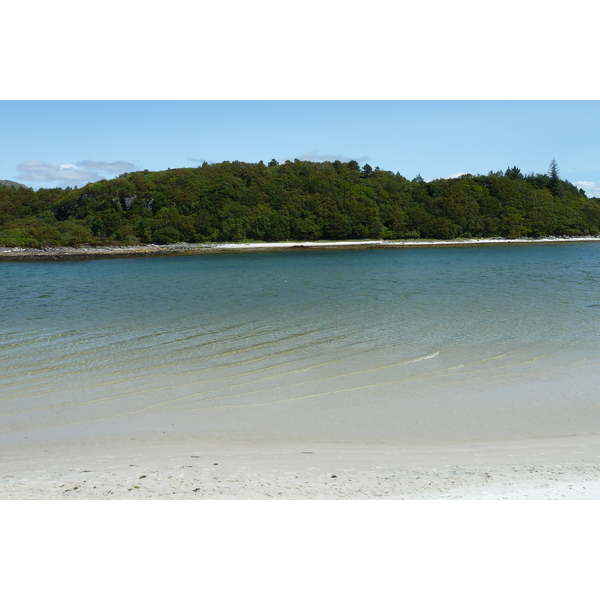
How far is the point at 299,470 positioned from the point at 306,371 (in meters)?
3.62

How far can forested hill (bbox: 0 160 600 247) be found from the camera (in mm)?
84500

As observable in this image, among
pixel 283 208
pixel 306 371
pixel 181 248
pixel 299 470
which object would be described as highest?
pixel 283 208

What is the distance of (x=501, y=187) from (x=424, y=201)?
56.6 feet

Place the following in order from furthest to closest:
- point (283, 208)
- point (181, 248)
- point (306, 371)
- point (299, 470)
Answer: point (283, 208), point (181, 248), point (306, 371), point (299, 470)

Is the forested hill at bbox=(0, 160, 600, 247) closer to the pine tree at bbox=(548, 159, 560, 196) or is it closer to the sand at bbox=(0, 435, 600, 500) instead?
the pine tree at bbox=(548, 159, 560, 196)

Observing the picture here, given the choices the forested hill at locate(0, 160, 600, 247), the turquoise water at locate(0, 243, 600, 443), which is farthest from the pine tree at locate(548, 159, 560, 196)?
the turquoise water at locate(0, 243, 600, 443)

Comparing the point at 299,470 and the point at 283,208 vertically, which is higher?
the point at 283,208

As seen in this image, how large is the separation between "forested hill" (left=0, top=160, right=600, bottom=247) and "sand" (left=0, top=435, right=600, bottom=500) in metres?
74.3

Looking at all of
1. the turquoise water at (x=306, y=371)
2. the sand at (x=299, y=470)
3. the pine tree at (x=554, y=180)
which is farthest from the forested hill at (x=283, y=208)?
the sand at (x=299, y=470)

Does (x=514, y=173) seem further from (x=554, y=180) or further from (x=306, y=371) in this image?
(x=306, y=371)

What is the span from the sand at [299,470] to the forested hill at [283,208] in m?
74.3

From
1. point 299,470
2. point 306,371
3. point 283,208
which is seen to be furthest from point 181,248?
point 299,470

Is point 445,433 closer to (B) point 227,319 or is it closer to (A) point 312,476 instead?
(A) point 312,476

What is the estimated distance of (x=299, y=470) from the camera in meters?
4.78
